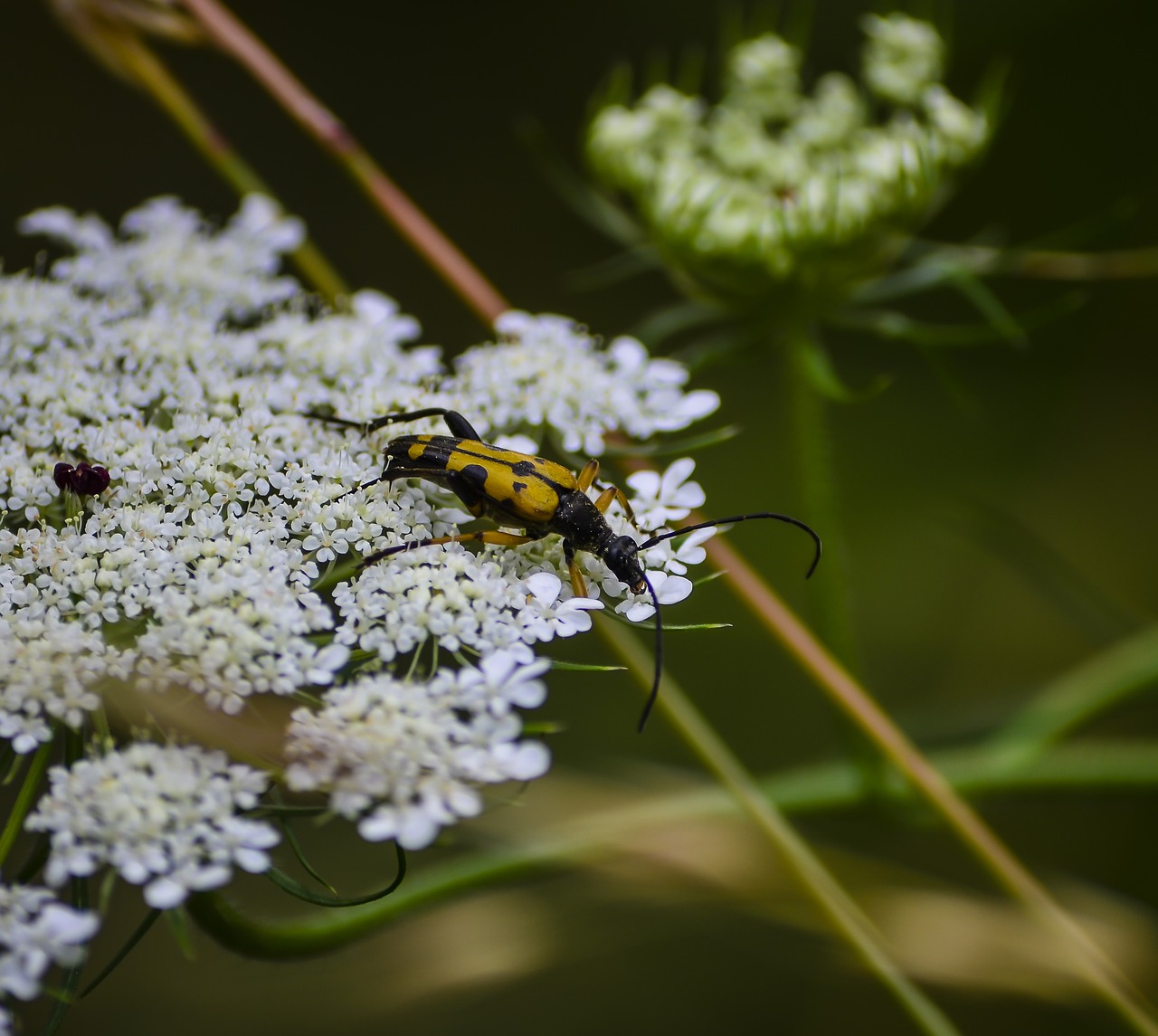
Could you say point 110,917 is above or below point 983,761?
above

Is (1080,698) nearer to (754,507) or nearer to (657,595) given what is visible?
(657,595)

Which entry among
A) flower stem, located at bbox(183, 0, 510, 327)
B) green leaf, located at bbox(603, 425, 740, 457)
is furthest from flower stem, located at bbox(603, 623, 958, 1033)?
flower stem, located at bbox(183, 0, 510, 327)

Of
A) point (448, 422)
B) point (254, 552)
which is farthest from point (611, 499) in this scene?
point (254, 552)

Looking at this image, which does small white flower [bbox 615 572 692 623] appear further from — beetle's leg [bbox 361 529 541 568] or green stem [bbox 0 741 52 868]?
green stem [bbox 0 741 52 868]

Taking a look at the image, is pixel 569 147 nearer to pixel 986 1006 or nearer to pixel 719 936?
pixel 719 936

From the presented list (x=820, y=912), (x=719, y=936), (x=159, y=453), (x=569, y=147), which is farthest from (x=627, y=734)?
(x=569, y=147)

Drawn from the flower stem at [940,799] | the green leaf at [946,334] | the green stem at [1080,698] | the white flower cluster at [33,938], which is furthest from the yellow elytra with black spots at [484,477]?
the green stem at [1080,698]
